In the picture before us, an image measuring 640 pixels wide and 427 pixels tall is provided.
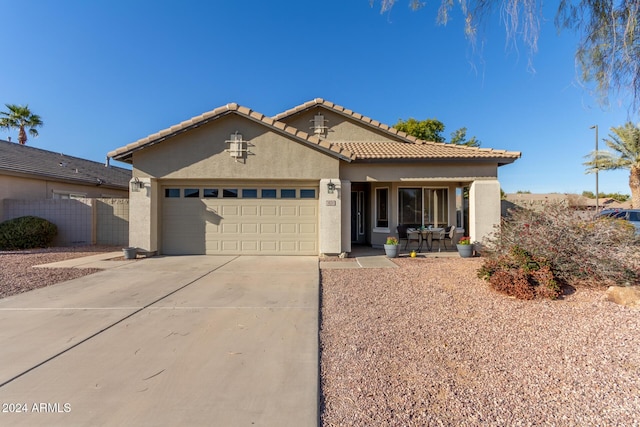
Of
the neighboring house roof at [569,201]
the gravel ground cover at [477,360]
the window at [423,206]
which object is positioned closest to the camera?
the gravel ground cover at [477,360]

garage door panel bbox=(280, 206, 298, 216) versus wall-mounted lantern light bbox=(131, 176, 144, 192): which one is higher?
wall-mounted lantern light bbox=(131, 176, 144, 192)

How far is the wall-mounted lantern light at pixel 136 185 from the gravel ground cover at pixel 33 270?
121 inches

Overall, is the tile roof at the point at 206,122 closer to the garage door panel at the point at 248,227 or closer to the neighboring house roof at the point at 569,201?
the garage door panel at the point at 248,227

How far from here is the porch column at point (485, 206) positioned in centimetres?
1112

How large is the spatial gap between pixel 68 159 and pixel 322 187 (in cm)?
1964

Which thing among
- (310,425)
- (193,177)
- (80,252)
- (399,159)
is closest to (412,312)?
(310,425)

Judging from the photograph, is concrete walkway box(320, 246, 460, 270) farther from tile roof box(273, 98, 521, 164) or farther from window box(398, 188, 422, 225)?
tile roof box(273, 98, 521, 164)

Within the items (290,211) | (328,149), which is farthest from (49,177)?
(328,149)

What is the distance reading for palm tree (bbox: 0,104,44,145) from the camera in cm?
2541

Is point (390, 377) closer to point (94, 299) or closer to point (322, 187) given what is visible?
point (94, 299)

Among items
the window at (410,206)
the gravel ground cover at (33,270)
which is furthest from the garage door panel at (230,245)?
the window at (410,206)

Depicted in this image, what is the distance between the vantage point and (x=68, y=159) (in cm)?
2058

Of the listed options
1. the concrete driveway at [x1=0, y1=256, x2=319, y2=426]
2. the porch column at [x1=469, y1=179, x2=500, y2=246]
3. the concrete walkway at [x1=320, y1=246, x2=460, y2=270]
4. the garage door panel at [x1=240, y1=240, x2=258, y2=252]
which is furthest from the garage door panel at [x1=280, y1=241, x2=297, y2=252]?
the porch column at [x1=469, y1=179, x2=500, y2=246]

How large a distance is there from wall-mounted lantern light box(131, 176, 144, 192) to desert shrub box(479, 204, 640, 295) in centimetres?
1063
